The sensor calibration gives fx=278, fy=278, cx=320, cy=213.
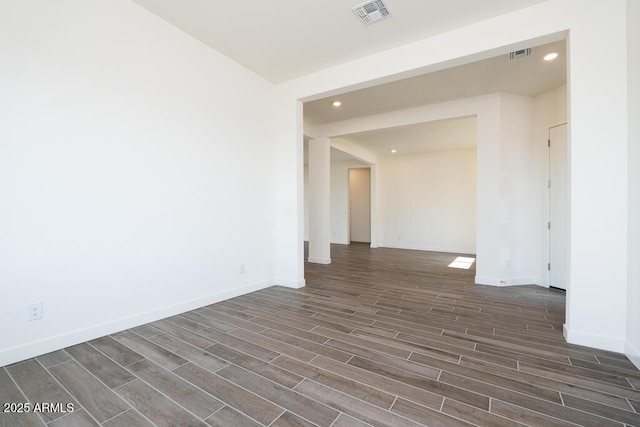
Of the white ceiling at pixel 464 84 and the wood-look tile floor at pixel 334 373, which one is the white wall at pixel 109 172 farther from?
the white ceiling at pixel 464 84

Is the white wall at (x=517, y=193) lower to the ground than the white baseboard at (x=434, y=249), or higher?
higher

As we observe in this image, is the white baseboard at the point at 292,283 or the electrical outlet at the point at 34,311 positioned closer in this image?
the electrical outlet at the point at 34,311

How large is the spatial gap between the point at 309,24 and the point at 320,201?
11.1ft

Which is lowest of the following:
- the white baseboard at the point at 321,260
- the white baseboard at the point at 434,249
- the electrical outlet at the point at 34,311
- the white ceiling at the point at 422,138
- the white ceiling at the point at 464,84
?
the white baseboard at the point at 434,249

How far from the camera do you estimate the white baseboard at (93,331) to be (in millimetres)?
1918

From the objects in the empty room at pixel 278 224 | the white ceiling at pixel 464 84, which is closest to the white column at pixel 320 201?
the white ceiling at pixel 464 84

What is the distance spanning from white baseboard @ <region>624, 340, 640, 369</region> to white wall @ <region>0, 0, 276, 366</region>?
11.7 ft

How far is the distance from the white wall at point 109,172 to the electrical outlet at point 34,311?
0.09 feet

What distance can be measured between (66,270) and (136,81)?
1.70 meters

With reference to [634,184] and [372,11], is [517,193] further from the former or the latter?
[372,11]

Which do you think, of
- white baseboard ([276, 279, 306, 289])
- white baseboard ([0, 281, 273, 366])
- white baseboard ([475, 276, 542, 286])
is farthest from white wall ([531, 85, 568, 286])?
white baseboard ([0, 281, 273, 366])

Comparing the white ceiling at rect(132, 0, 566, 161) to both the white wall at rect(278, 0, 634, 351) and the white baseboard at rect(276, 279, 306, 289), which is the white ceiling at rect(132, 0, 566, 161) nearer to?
the white wall at rect(278, 0, 634, 351)

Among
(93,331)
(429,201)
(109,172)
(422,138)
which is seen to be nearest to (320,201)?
(422,138)

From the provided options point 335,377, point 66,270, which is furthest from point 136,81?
point 335,377
